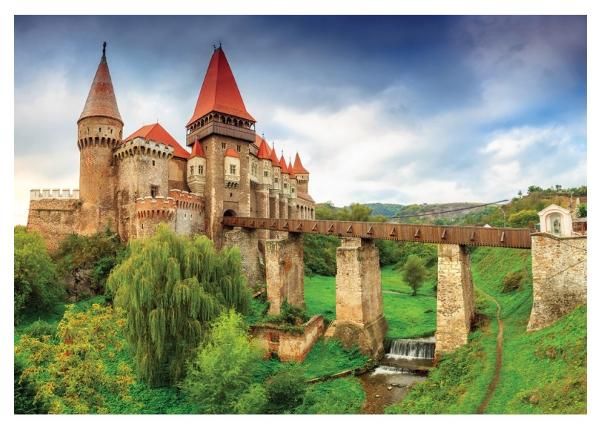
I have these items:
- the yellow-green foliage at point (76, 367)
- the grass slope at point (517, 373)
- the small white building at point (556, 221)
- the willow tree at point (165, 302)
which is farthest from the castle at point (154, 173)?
the small white building at point (556, 221)

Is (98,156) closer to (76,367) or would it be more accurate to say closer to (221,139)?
(221,139)

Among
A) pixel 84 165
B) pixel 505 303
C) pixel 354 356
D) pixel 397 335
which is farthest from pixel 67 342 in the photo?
pixel 505 303

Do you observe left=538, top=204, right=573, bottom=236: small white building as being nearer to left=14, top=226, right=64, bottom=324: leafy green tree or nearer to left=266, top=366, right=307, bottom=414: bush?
left=266, top=366, right=307, bottom=414: bush

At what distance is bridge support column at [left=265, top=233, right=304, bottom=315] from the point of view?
2323 centimetres

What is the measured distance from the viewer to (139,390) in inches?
559

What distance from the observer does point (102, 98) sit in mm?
25781

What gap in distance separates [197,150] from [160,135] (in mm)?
3068

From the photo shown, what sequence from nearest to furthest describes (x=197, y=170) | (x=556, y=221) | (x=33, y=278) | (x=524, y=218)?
(x=556, y=221)
(x=33, y=278)
(x=197, y=170)
(x=524, y=218)

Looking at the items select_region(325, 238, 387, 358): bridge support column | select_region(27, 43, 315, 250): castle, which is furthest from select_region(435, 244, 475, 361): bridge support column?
select_region(27, 43, 315, 250): castle

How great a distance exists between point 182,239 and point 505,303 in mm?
17092

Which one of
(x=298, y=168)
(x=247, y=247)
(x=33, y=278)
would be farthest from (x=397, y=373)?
(x=298, y=168)

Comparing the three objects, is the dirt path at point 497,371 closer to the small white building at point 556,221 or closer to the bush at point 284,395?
the small white building at point 556,221

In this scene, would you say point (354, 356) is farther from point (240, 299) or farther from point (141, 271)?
point (141, 271)

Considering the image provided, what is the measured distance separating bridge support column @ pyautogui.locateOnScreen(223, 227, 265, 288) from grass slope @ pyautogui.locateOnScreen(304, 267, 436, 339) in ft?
13.6
